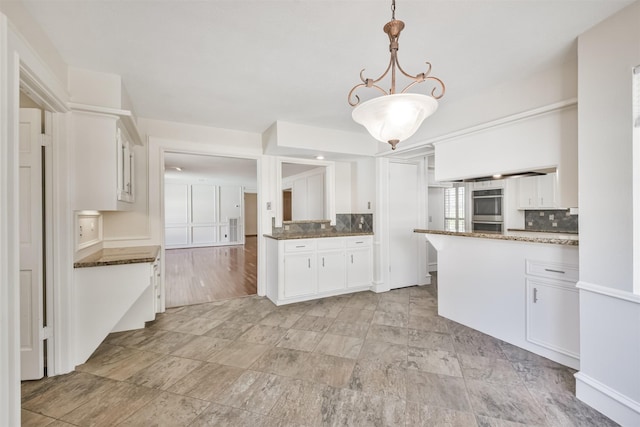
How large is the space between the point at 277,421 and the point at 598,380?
77.5 inches

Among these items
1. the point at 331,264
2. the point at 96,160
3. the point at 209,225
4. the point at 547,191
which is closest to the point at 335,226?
the point at 331,264

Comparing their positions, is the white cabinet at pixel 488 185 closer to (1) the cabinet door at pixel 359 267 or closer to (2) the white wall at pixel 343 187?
(2) the white wall at pixel 343 187

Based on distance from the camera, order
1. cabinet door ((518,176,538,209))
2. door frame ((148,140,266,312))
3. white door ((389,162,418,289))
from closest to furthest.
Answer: door frame ((148,140,266,312)) → cabinet door ((518,176,538,209)) → white door ((389,162,418,289))

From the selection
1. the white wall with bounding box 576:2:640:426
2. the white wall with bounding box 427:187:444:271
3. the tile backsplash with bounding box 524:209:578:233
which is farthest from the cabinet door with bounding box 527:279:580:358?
the white wall with bounding box 427:187:444:271

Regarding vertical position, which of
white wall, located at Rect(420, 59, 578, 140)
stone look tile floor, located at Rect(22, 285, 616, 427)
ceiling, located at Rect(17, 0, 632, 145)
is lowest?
stone look tile floor, located at Rect(22, 285, 616, 427)

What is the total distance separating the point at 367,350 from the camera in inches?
92.5

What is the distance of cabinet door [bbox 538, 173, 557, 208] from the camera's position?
11.9 ft

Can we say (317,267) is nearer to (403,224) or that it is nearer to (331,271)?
(331,271)

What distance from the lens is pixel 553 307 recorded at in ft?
A: 7.07

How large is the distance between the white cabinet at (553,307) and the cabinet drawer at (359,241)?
209 centimetres

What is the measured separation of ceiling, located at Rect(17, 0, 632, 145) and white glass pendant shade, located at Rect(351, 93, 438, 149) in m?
0.63

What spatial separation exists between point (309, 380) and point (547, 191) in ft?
13.2

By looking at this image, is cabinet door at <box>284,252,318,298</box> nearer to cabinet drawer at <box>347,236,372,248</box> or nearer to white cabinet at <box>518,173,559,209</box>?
cabinet drawer at <box>347,236,372,248</box>

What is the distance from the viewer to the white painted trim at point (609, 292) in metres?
1.48
